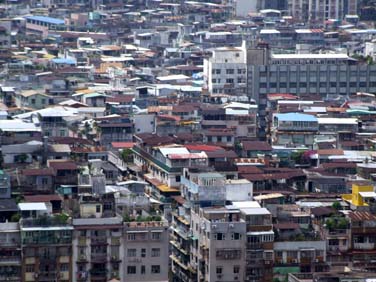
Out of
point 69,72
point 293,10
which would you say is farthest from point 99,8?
point 69,72

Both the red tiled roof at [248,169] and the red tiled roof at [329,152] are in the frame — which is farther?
the red tiled roof at [329,152]

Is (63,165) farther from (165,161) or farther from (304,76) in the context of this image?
(304,76)

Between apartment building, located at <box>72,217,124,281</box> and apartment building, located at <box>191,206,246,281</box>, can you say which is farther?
apartment building, located at <box>191,206,246,281</box>

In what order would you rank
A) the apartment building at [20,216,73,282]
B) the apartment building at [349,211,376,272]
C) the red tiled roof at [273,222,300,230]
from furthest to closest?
the apartment building at [349,211,376,272] < the red tiled roof at [273,222,300,230] < the apartment building at [20,216,73,282]

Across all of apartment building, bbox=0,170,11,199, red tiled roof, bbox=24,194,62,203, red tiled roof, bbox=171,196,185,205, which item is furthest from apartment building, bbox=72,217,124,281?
red tiled roof, bbox=171,196,185,205

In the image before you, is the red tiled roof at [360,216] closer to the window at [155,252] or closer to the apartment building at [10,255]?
the window at [155,252]

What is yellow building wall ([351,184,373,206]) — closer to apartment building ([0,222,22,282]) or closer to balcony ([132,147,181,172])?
balcony ([132,147,181,172])

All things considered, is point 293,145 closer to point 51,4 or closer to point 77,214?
point 77,214

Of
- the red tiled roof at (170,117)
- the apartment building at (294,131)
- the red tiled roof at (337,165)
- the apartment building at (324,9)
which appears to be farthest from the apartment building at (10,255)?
the apartment building at (324,9)
